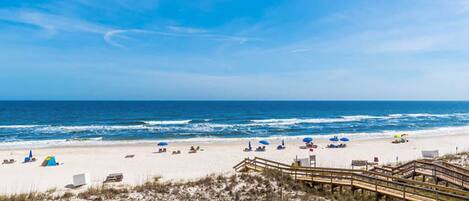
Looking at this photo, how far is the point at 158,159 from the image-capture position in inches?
986

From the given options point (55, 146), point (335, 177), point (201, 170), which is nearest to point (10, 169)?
point (55, 146)

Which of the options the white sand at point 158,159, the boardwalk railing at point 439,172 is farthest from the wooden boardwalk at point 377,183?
the white sand at point 158,159

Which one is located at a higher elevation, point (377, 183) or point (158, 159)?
point (377, 183)

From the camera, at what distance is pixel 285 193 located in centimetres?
1196

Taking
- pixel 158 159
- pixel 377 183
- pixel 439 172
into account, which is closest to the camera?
pixel 377 183

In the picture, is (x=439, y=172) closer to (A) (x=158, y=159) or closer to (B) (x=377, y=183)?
(B) (x=377, y=183)

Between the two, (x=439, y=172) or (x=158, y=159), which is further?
(x=158, y=159)

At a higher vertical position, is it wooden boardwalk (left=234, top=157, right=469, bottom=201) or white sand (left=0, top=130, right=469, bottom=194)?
wooden boardwalk (left=234, top=157, right=469, bottom=201)

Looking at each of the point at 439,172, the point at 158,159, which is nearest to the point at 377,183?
the point at 439,172

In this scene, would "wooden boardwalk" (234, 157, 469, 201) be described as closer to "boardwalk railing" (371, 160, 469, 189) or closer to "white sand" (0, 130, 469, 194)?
"boardwalk railing" (371, 160, 469, 189)

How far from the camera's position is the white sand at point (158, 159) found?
1867cm

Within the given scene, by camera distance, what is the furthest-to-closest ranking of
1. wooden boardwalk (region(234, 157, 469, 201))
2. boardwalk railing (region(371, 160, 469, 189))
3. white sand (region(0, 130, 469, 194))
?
white sand (region(0, 130, 469, 194)) → boardwalk railing (region(371, 160, 469, 189)) → wooden boardwalk (region(234, 157, 469, 201))

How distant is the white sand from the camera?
18.7m

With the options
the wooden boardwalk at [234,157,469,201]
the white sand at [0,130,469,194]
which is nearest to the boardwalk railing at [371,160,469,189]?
the wooden boardwalk at [234,157,469,201]
